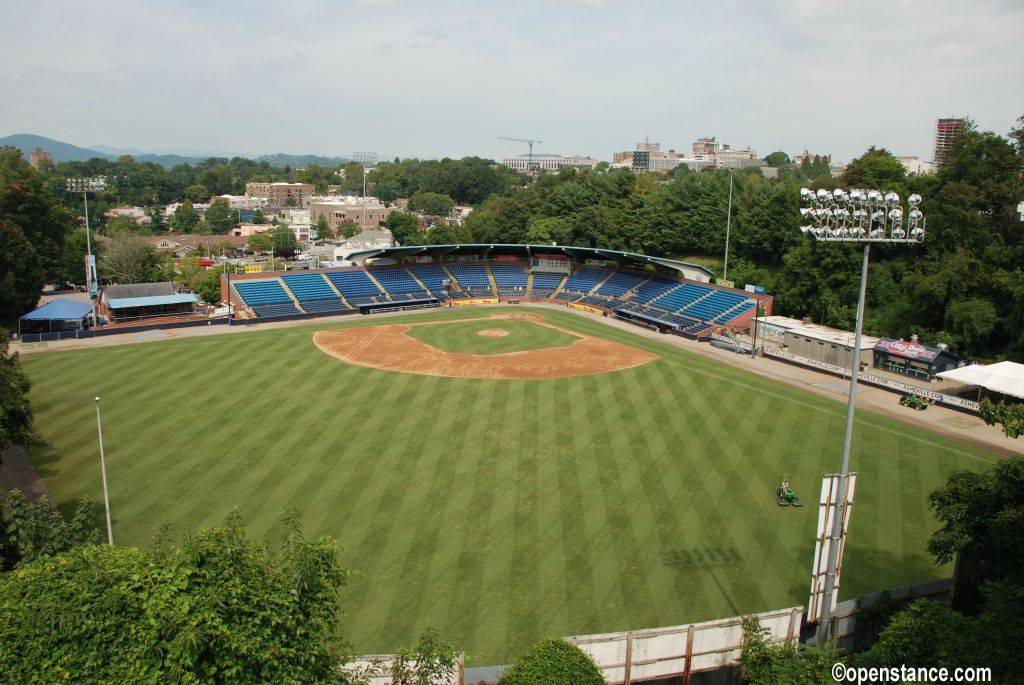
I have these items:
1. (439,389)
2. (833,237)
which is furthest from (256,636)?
(439,389)

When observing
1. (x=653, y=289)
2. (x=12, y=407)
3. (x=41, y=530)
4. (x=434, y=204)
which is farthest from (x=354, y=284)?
(x=434, y=204)

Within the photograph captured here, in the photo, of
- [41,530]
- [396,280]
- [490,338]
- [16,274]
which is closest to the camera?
[41,530]

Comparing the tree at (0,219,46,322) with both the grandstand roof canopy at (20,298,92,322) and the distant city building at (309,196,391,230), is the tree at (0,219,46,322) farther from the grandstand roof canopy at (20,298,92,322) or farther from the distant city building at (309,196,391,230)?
the distant city building at (309,196,391,230)

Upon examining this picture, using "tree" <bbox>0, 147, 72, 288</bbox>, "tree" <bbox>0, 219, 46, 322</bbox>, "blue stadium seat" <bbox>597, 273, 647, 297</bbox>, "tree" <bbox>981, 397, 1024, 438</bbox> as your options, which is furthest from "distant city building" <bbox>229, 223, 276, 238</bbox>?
"tree" <bbox>981, 397, 1024, 438</bbox>

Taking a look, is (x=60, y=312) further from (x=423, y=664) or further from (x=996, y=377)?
(x=996, y=377)

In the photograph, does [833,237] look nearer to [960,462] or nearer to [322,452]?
[960,462]

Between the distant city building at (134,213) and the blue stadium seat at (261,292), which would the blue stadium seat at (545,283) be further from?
the distant city building at (134,213)
